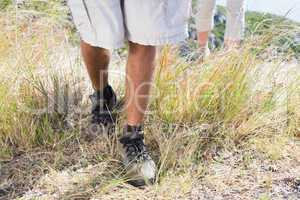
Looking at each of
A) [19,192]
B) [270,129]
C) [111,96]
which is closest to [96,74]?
[111,96]

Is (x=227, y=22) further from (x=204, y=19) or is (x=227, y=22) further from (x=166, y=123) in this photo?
(x=166, y=123)

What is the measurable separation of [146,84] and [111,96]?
1.81 ft

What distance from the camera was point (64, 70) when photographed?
3.43 metres

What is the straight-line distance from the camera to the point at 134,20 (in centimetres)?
258

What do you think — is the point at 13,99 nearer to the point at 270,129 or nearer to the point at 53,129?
the point at 53,129

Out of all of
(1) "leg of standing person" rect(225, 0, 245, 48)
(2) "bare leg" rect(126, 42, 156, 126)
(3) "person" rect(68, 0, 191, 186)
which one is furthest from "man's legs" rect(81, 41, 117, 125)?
(1) "leg of standing person" rect(225, 0, 245, 48)

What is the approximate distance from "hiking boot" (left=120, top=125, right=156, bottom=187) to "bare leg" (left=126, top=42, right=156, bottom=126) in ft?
0.35

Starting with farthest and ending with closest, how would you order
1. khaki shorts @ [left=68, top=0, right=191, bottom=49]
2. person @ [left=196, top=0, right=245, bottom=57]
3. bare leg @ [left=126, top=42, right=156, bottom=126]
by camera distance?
person @ [left=196, top=0, right=245, bottom=57], bare leg @ [left=126, top=42, right=156, bottom=126], khaki shorts @ [left=68, top=0, right=191, bottom=49]

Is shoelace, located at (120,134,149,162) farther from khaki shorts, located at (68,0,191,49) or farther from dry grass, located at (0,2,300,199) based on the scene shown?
khaki shorts, located at (68,0,191,49)

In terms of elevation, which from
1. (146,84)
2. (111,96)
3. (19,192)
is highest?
(146,84)

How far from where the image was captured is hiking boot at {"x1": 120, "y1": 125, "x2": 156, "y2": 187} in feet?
8.84

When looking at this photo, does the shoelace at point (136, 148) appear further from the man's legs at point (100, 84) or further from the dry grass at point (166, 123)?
the man's legs at point (100, 84)

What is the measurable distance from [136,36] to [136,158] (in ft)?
1.90

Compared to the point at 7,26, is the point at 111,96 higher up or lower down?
lower down
